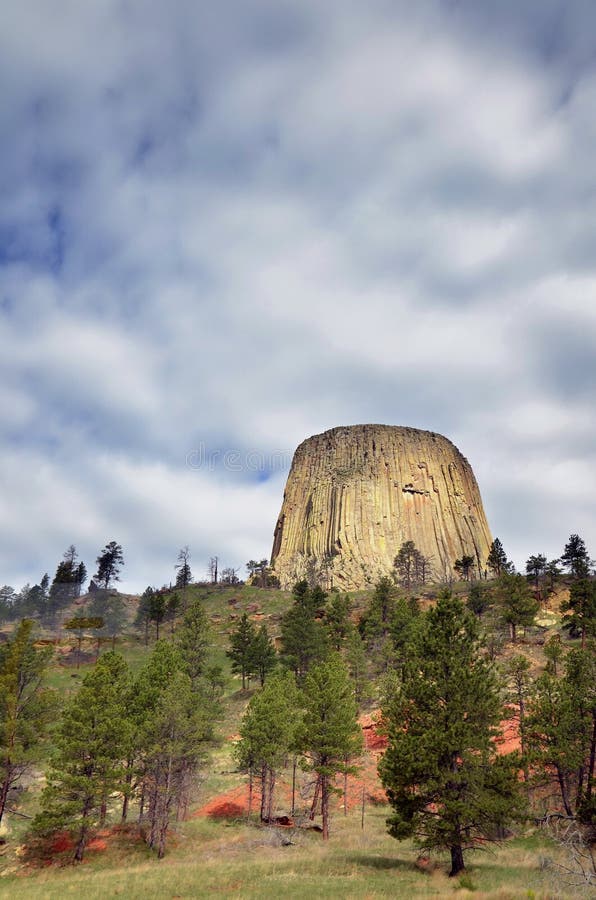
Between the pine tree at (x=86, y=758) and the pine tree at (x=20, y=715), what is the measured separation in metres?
2.85

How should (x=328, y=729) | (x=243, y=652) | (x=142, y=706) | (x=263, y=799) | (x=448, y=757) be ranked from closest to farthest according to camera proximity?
(x=448, y=757)
(x=328, y=729)
(x=142, y=706)
(x=263, y=799)
(x=243, y=652)

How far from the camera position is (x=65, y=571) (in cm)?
11162

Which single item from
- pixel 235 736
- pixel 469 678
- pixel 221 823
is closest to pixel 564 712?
pixel 469 678

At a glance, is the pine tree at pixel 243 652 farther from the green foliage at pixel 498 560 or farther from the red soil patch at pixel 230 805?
the green foliage at pixel 498 560

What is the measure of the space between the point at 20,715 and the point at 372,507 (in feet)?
342

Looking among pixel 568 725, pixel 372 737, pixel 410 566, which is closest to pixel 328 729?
pixel 568 725

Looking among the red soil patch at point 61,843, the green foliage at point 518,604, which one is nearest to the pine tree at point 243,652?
the green foliage at point 518,604

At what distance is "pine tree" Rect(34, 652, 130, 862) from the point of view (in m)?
29.2

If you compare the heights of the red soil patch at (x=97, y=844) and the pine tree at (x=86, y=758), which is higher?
the pine tree at (x=86, y=758)

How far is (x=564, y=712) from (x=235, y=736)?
107ft

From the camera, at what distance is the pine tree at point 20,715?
32.0 metres

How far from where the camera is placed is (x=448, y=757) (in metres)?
22.6

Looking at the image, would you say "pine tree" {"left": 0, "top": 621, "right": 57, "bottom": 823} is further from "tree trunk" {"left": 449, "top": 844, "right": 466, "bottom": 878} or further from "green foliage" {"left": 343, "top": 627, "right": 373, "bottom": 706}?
"green foliage" {"left": 343, "top": 627, "right": 373, "bottom": 706}

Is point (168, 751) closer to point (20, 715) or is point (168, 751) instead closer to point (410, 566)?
point (20, 715)
